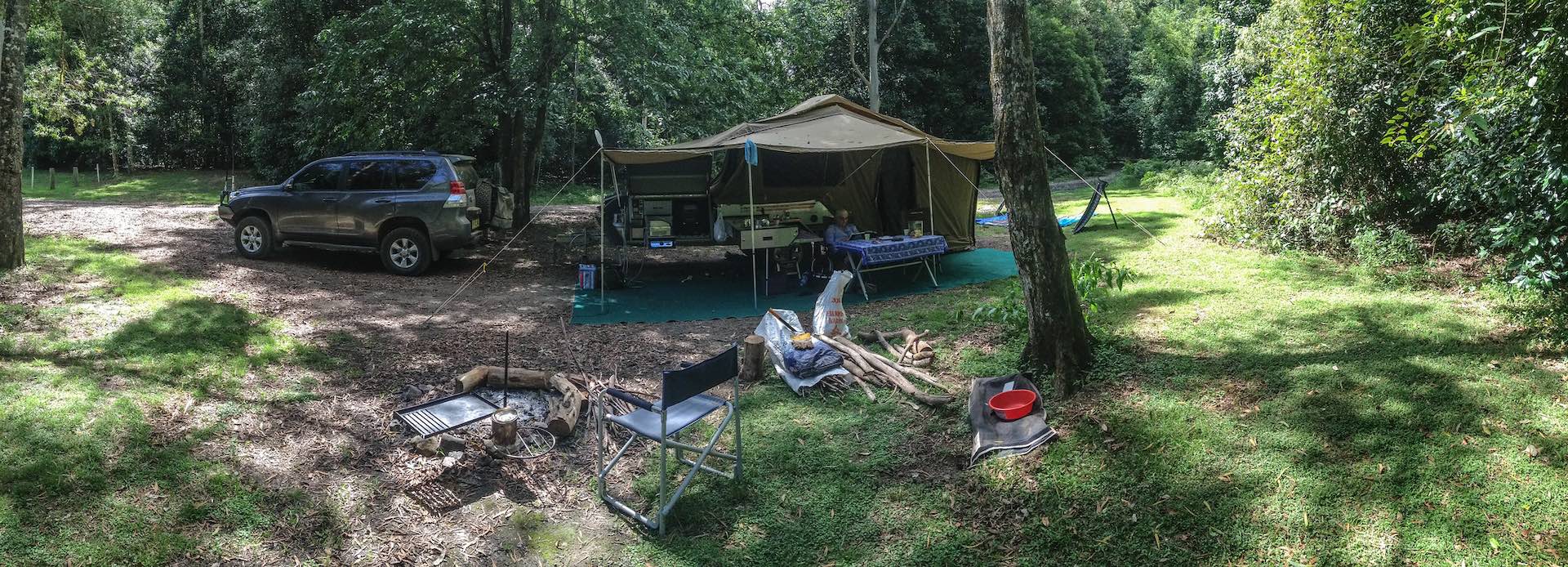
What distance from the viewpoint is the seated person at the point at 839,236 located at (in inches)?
399

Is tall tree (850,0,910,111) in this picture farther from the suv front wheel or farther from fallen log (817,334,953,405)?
fallen log (817,334,953,405)

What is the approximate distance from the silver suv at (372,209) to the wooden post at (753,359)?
5477 millimetres

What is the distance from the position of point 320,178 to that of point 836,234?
6.29 m

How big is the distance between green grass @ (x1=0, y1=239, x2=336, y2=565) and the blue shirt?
5541 millimetres

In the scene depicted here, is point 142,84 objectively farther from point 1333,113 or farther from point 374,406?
point 1333,113

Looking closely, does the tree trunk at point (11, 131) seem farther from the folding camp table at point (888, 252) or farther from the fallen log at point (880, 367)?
the folding camp table at point (888, 252)

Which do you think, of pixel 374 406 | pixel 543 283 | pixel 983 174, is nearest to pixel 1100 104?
pixel 983 174

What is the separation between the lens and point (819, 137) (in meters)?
10.3

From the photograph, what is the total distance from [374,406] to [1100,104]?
28810 millimetres

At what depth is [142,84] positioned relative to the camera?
2522cm

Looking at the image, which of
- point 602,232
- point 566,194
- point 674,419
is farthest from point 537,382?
point 566,194

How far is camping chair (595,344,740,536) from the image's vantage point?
418 centimetres

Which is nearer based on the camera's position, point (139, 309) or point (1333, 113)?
point (139, 309)

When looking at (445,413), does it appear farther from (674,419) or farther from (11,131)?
(11,131)
